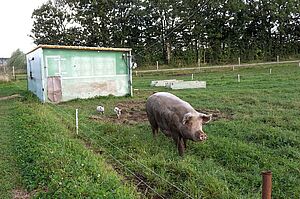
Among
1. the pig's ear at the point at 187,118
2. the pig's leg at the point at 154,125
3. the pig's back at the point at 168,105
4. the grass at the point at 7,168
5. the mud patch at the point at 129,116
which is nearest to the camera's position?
the grass at the point at 7,168

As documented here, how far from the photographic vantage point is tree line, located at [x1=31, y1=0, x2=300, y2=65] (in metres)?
38.5

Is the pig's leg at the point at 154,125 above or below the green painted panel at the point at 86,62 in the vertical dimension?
below

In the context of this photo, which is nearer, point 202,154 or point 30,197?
point 30,197

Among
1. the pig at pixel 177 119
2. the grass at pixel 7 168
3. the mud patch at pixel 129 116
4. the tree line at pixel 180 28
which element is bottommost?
the grass at pixel 7 168

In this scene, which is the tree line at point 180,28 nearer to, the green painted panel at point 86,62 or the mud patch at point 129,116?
the green painted panel at point 86,62

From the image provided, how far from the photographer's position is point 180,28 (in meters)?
39.5

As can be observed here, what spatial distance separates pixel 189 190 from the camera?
4965 millimetres

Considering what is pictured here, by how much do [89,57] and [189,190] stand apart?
1305 cm

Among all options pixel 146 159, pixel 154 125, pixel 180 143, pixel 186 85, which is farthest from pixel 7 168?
pixel 186 85

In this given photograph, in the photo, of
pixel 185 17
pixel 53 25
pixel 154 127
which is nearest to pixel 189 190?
pixel 154 127

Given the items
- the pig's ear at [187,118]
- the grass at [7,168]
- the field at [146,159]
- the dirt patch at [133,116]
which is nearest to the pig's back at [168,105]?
the pig's ear at [187,118]

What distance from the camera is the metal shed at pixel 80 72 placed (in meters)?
15.9

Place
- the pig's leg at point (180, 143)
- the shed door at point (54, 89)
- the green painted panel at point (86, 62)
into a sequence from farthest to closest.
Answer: the green painted panel at point (86, 62) → the shed door at point (54, 89) → the pig's leg at point (180, 143)

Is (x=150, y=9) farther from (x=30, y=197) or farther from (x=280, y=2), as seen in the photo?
(x=30, y=197)
